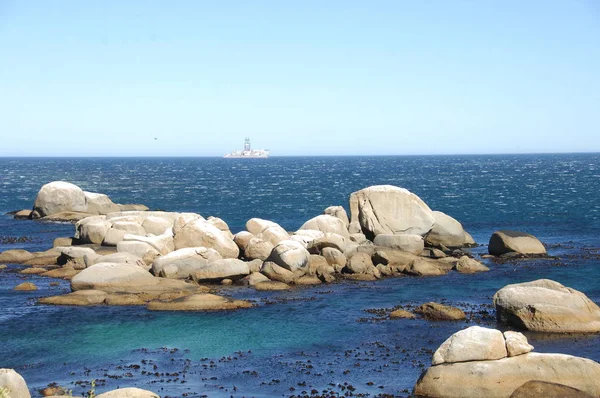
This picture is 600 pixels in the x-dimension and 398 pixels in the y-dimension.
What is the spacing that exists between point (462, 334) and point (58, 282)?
24313 millimetres

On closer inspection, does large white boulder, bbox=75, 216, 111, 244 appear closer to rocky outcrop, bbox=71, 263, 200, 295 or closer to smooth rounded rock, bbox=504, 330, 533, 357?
rocky outcrop, bbox=71, 263, 200, 295

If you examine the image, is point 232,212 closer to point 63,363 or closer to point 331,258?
point 331,258

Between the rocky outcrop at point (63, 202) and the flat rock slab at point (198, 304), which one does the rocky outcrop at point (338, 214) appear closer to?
the flat rock slab at point (198, 304)

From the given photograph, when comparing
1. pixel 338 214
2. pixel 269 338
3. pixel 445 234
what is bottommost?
pixel 269 338

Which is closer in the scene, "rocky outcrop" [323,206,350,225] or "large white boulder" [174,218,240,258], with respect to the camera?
"large white boulder" [174,218,240,258]

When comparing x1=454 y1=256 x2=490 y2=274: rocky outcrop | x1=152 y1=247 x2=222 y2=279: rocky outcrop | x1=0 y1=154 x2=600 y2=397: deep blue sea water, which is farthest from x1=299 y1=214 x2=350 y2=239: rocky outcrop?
x1=152 y1=247 x2=222 y2=279: rocky outcrop

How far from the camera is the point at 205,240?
43.9 meters

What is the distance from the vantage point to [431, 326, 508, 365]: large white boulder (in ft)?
73.9

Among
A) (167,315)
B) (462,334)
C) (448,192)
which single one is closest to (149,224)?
(167,315)

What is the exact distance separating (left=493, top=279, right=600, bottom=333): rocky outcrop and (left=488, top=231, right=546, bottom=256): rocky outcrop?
56.6ft

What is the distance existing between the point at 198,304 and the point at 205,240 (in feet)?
34.6

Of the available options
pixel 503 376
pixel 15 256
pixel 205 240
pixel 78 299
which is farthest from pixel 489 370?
pixel 15 256

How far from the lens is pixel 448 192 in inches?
3890

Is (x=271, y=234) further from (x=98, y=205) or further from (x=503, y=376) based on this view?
(x=98, y=205)
